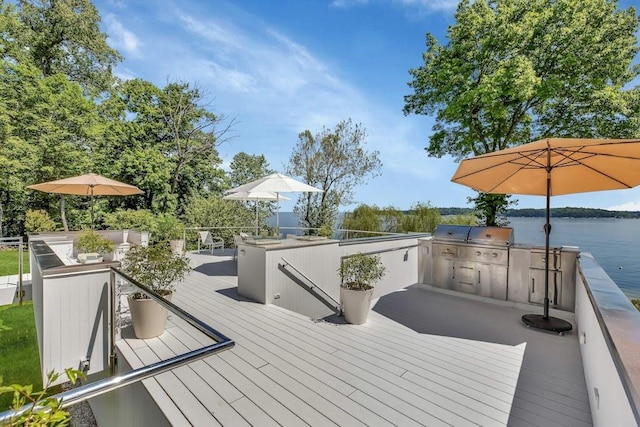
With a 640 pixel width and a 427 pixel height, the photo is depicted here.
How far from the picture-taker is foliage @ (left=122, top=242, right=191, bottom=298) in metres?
3.42

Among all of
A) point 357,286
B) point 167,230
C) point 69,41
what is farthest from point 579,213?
point 69,41

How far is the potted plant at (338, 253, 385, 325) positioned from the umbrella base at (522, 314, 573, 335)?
2.13m

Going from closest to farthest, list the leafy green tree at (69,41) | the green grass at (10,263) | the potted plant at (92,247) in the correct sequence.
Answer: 1. the potted plant at (92,247)
2. the green grass at (10,263)
3. the leafy green tree at (69,41)

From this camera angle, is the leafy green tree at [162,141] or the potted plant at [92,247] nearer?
the potted plant at [92,247]

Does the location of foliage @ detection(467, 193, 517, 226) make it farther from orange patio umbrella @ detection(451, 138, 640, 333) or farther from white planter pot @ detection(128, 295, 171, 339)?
white planter pot @ detection(128, 295, 171, 339)

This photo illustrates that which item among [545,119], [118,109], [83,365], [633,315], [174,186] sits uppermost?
[118,109]

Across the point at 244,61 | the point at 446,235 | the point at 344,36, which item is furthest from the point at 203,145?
the point at 446,235

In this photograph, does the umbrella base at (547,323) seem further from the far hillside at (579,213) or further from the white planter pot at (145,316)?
the far hillside at (579,213)

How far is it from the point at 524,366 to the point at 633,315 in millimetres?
1621

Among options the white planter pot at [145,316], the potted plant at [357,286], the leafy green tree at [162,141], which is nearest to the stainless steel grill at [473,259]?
the potted plant at [357,286]

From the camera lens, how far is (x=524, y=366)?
2.96 meters

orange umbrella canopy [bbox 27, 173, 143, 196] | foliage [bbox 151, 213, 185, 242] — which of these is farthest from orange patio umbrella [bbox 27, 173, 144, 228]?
foliage [bbox 151, 213, 185, 242]

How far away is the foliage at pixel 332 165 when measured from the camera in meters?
14.1

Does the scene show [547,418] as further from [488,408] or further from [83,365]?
[83,365]
